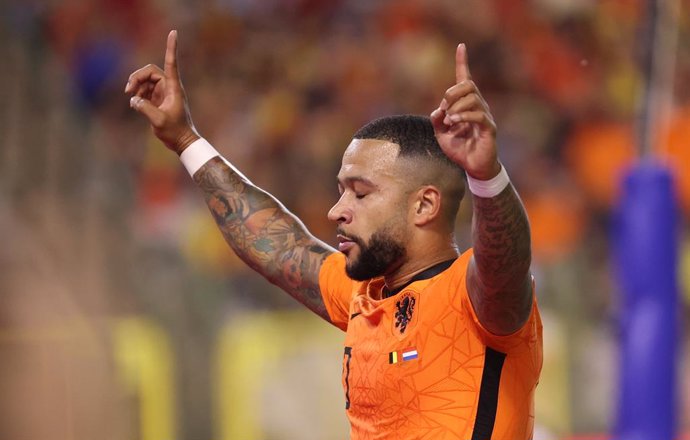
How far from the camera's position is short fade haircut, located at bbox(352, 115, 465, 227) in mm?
3207

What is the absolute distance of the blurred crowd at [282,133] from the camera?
654cm

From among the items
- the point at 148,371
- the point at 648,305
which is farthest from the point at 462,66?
the point at 148,371

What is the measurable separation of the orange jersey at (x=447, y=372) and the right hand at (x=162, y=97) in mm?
1084

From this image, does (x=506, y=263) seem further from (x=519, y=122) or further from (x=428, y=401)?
(x=519, y=122)

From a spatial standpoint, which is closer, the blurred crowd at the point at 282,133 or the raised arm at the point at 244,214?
the raised arm at the point at 244,214

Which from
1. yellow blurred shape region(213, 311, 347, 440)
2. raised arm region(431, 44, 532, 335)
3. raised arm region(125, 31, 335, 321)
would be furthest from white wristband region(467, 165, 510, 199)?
yellow blurred shape region(213, 311, 347, 440)

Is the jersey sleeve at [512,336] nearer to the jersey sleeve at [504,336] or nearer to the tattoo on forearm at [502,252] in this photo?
the jersey sleeve at [504,336]

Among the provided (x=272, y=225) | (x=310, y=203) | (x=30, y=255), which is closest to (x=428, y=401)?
(x=272, y=225)

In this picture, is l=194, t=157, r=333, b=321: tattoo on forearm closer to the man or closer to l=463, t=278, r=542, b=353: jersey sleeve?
the man

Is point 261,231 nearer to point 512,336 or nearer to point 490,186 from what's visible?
point 512,336

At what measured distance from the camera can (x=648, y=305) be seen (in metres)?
3.29

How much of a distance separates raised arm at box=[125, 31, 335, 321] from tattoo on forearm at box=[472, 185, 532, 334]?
1.09 meters

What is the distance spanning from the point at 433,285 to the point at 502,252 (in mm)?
446

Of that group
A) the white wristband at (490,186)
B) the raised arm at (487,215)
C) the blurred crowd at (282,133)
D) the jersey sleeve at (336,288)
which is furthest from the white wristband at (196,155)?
the blurred crowd at (282,133)
